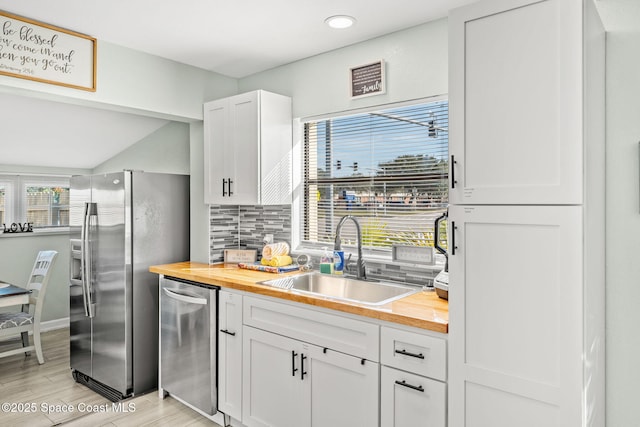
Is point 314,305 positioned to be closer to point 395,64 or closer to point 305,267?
point 305,267

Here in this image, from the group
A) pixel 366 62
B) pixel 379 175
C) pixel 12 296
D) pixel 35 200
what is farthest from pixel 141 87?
pixel 35 200

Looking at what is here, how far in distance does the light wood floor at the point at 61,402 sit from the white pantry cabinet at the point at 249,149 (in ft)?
4.92

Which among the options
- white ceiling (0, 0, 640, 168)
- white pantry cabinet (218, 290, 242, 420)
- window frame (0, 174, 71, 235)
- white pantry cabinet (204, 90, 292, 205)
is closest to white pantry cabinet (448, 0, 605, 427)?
white ceiling (0, 0, 640, 168)

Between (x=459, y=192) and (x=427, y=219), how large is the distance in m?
0.90

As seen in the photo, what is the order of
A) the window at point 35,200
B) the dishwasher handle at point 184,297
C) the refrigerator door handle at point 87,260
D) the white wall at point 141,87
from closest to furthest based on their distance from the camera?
the white wall at point 141,87
the dishwasher handle at point 184,297
the refrigerator door handle at point 87,260
the window at point 35,200

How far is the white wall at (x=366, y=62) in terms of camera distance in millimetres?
2475

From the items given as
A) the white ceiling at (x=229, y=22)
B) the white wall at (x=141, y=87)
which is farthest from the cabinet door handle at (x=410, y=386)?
the white wall at (x=141, y=87)

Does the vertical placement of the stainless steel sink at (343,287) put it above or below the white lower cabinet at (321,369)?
above

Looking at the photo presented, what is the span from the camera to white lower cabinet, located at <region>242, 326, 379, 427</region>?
6.57ft

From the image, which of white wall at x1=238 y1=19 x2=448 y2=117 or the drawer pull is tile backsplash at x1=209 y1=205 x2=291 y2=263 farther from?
the drawer pull

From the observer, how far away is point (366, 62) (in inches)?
109

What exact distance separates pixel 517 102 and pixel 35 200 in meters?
4.95

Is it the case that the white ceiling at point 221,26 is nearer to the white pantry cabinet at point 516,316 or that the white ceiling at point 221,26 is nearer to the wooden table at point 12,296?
the white pantry cabinet at point 516,316

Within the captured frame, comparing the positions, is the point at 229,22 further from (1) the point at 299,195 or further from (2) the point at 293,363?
(2) the point at 293,363
